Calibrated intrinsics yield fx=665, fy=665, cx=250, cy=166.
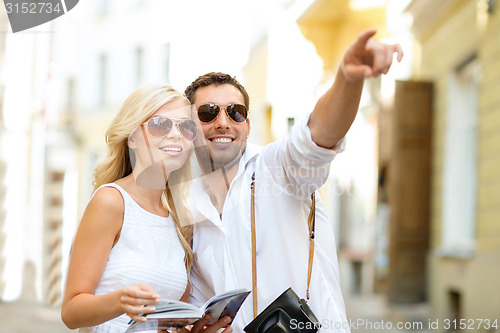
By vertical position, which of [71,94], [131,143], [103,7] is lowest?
[131,143]

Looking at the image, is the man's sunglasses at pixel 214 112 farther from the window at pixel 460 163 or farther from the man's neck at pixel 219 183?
the window at pixel 460 163

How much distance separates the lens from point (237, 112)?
8.64 ft

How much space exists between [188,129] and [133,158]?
23 cm

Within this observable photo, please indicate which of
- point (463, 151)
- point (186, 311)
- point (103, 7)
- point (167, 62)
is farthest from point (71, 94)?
point (463, 151)

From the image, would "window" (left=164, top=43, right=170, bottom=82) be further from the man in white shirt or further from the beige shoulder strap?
the beige shoulder strap

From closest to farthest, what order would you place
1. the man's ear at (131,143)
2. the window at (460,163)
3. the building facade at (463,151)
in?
the man's ear at (131,143) < the building facade at (463,151) < the window at (460,163)

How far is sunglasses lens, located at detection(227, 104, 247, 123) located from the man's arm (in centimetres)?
63

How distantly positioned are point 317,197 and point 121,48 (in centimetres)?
390

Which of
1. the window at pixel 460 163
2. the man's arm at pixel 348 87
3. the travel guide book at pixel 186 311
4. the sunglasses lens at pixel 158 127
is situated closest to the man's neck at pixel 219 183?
the sunglasses lens at pixel 158 127

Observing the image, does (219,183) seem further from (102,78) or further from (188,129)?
(102,78)

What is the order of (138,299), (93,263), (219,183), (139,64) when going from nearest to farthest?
1. (138,299)
2. (93,263)
3. (219,183)
4. (139,64)

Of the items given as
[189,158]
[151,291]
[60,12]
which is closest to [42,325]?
[60,12]

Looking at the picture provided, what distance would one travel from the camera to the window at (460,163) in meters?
7.82

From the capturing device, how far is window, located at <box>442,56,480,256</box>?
308 inches
